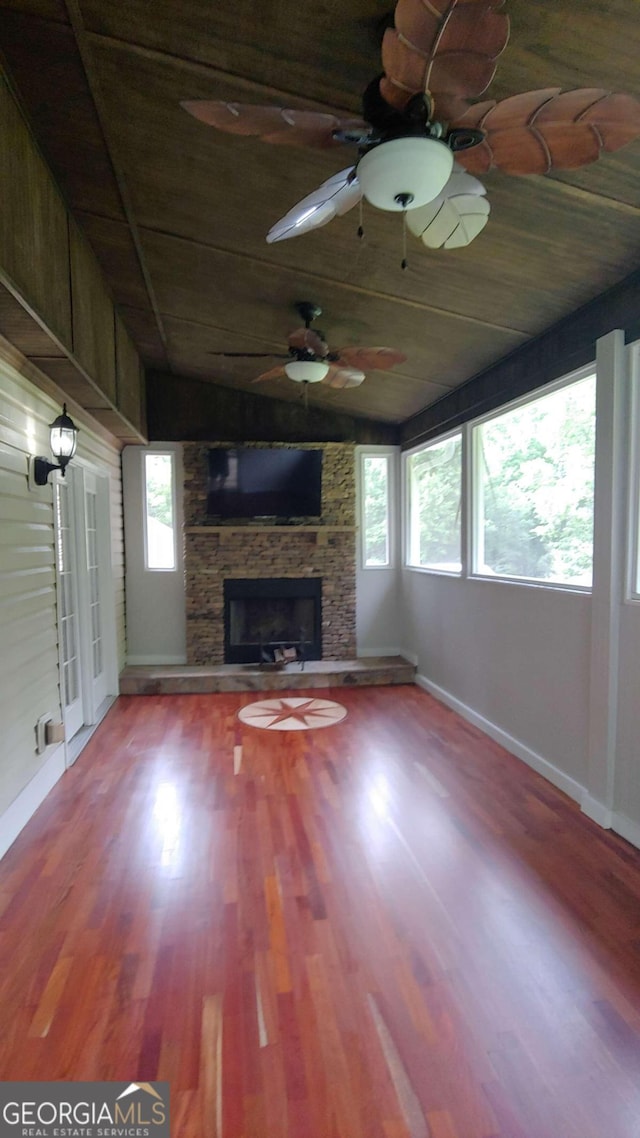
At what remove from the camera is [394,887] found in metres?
2.36

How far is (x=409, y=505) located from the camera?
20.0ft

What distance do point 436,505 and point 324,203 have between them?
148 inches

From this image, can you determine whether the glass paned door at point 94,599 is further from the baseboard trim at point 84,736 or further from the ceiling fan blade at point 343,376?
the ceiling fan blade at point 343,376

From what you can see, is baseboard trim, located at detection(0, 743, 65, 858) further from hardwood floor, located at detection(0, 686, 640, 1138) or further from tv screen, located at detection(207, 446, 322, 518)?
tv screen, located at detection(207, 446, 322, 518)

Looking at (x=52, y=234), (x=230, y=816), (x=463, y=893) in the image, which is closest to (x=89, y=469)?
(x=52, y=234)

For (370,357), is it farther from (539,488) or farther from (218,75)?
(218,75)

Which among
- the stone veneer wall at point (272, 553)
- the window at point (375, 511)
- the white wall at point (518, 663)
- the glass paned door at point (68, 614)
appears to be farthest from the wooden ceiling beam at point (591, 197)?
the window at point (375, 511)

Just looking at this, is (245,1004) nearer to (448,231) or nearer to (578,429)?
(448,231)

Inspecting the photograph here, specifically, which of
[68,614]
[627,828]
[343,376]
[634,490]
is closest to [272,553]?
[68,614]

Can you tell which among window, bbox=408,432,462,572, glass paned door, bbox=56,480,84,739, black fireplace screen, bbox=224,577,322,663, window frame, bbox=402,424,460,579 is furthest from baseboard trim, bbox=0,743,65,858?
window, bbox=408,432,462,572

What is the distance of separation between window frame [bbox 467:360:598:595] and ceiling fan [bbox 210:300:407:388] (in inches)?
36.6

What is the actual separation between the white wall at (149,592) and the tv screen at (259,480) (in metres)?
0.47

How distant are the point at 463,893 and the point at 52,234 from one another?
339 cm

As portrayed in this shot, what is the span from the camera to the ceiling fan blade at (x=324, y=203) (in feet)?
5.78
